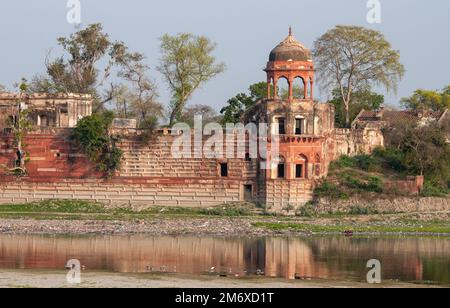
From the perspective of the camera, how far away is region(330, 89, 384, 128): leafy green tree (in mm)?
86875

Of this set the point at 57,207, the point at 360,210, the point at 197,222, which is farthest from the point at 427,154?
the point at 57,207

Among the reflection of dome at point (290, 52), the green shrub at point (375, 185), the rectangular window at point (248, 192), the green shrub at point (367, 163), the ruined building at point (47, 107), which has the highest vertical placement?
the reflection of dome at point (290, 52)

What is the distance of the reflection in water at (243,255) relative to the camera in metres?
51.3

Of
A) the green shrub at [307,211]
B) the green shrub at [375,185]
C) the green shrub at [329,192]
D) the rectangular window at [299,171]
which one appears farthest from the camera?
the rectangular window at [299,171]

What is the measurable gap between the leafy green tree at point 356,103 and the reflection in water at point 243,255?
84.4 feet

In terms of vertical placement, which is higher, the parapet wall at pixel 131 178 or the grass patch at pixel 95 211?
the parapet wall at pixel 131 178

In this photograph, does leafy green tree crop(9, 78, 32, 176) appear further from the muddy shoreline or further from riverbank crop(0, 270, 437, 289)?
riverbank crop(0, 270, 437, 289)

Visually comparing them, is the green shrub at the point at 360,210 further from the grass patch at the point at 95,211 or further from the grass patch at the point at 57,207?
the grass patch at the point at 57,207

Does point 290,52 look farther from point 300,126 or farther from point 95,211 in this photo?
point 95,211

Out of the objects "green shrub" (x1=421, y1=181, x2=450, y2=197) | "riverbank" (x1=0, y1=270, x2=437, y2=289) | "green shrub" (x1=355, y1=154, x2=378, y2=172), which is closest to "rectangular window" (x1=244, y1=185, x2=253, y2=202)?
"green shrub" (x1=355, y1=154, x2=378, y2=172)

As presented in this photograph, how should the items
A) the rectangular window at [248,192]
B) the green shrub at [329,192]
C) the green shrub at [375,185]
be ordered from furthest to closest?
the rectangular window at [248,192] < the green shrub at [375,185] < the green shrub at [329,192]

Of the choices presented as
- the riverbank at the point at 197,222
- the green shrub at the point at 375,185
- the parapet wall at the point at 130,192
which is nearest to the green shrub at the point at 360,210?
the riverbank at the point at 197,222

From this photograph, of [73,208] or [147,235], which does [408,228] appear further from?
[73,208]

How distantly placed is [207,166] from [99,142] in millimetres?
5795
